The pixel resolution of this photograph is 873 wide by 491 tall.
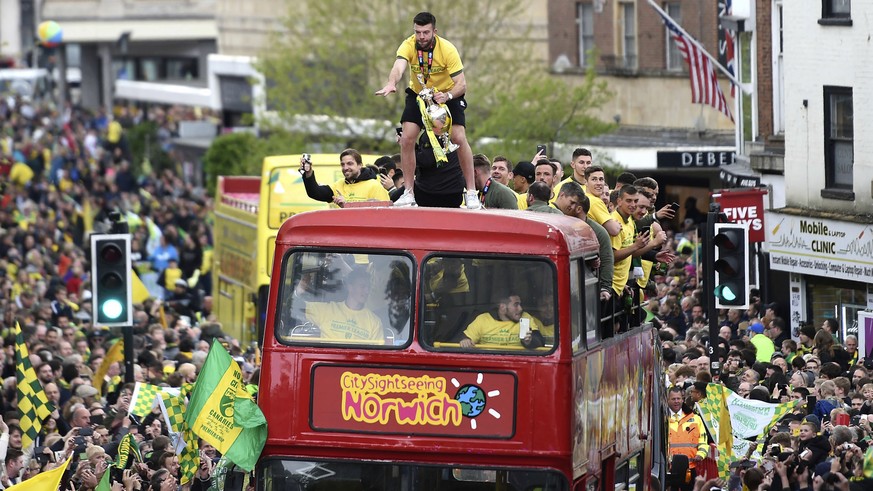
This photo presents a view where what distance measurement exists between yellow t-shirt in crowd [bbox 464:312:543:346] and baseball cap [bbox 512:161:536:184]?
11.1 ft

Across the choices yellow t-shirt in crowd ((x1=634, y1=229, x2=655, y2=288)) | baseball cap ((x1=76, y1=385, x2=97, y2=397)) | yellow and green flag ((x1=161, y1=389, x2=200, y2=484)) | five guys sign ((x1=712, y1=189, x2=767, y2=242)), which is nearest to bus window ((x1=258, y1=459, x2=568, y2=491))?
yellow and green flag ((x1=161, y1=389, x2=200, y2=484))

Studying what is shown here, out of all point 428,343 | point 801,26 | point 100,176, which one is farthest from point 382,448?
point 100,176

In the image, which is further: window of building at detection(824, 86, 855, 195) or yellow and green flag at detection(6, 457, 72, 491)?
window of building at detection(824, 86, 855, 195)

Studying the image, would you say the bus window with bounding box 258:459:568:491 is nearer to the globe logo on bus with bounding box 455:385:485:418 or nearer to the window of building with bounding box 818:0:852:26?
the globe logo on bus with bounding box 455:385:485:418

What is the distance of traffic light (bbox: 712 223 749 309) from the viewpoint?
19.4 metres

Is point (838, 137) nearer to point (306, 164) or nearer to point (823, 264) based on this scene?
point (823, 264)

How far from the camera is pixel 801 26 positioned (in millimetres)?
29547

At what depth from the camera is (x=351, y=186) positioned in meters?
16.8

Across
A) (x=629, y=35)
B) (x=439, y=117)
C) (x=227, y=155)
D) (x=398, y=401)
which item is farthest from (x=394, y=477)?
(x=227, y=155)

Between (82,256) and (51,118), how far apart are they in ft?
124

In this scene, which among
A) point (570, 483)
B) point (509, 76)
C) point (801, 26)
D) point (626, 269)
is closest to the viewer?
point (570, 483)

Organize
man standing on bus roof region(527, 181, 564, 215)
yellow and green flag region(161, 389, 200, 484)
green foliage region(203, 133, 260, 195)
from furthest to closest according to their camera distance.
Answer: green foliage region(203, 133, 260, 195)
yellow and green flag region(161, 389, 200, 484)
man standing on bus roof region(527, 181, 564, 215)

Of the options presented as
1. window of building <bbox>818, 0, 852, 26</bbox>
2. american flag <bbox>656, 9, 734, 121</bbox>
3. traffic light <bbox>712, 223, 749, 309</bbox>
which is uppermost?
window of building <bbox>818, 0, 852, 26</bbox>

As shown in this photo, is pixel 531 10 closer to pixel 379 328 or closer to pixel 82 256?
pixel 82 256
